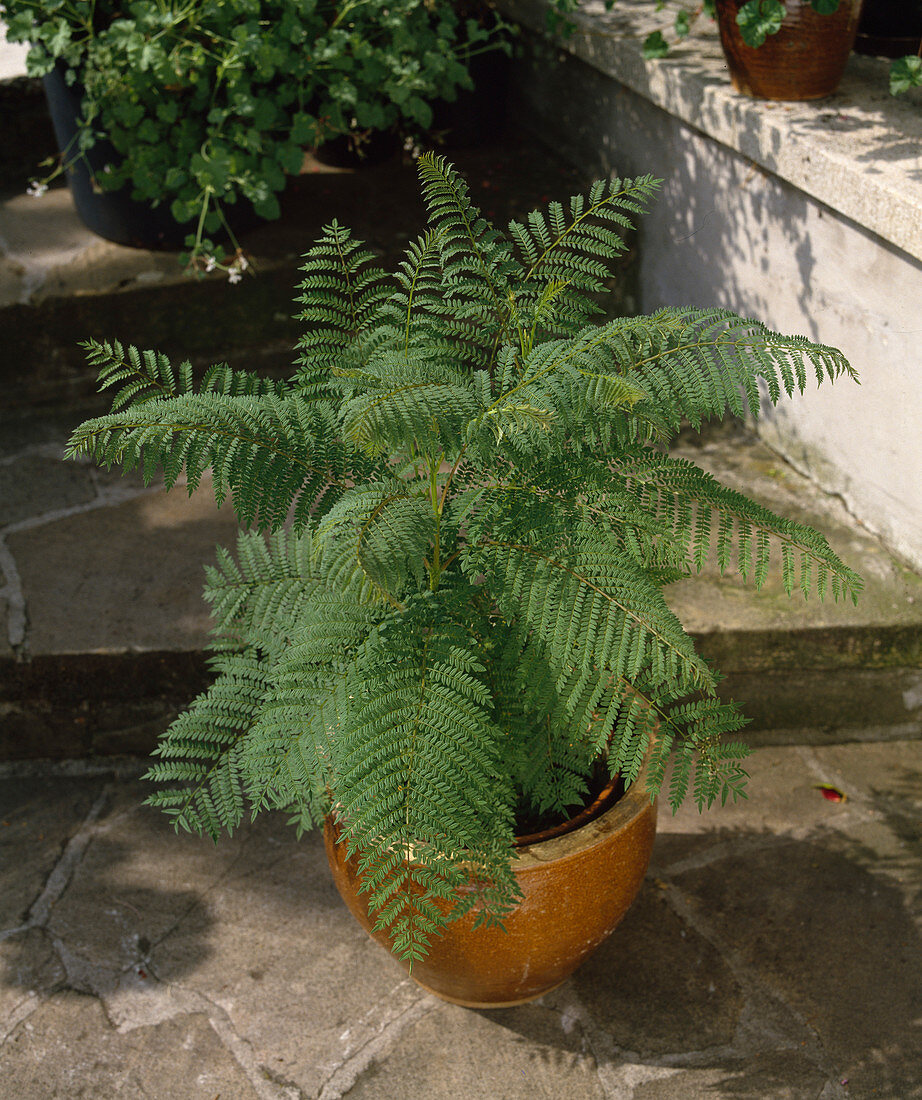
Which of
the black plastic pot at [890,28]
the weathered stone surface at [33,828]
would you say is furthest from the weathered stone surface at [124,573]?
the black plastic pot at [890,28]

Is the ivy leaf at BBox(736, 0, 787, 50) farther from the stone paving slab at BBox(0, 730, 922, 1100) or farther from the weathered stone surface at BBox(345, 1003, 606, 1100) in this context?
the weathered stone surface at BBox(345, 1003, 606, 1100)

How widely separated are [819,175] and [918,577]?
1151 millimetres

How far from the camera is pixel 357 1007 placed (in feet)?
7.61

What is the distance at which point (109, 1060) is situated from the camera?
2.22 m

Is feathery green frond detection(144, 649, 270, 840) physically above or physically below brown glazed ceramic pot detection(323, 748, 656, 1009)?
above

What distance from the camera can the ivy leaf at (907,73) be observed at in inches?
108

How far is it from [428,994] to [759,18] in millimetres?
2688

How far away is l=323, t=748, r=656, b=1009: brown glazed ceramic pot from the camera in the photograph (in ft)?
6.33

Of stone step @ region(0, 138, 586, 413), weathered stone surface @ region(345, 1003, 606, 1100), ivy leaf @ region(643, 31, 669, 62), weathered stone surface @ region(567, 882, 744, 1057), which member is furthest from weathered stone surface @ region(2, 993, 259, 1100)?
ivy leaf @ region(643, 31, 669, 62)

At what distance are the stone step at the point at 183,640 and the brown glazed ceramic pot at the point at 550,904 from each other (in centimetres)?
91

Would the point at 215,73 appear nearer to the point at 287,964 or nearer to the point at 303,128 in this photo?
the point at 303,128

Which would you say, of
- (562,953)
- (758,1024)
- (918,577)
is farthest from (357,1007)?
(918,577)

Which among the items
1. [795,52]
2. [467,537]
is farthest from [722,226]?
[467,537]

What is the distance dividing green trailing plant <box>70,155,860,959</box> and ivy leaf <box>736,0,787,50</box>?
1488mm
